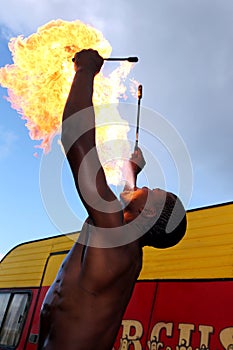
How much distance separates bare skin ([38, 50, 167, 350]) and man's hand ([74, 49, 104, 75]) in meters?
0.13

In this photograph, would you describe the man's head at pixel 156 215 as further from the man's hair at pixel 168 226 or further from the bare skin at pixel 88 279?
the bare skin at pixel 88 279

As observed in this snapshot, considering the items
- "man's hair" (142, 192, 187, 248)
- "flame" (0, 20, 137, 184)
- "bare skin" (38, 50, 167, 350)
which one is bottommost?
"bare skin" (38, 50, 167, 350)

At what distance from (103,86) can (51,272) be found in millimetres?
2832

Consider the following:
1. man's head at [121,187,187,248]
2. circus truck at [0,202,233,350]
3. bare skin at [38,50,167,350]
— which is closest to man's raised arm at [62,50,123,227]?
bare skin at [38,50,167,350]

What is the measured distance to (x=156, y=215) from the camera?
8.22 feet

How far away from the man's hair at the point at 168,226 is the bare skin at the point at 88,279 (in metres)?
0.35

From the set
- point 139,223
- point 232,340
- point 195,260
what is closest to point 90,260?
point 139,223

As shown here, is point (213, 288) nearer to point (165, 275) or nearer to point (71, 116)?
point (165, 275)

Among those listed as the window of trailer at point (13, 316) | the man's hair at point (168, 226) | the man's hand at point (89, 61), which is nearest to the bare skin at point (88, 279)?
the man's hand at point (89, 61)

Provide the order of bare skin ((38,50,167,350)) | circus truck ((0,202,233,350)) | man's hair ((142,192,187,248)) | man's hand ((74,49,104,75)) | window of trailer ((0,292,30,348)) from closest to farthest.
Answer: bare skin ((38,50,167,350))
man's hand ((74,49,104,75))
man's hair ((142,192,187,248))
circus truck ((0,202,233,350))
window of trailer ((0,292,30,348))

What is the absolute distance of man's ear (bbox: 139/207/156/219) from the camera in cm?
250

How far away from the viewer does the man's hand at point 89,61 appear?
7.45ft

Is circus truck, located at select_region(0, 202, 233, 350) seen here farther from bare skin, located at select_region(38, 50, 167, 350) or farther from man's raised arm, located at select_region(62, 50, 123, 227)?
man's raised arm, located at select_region(62, 50, 123, 227)

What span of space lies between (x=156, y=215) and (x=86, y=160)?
0.70 meters
